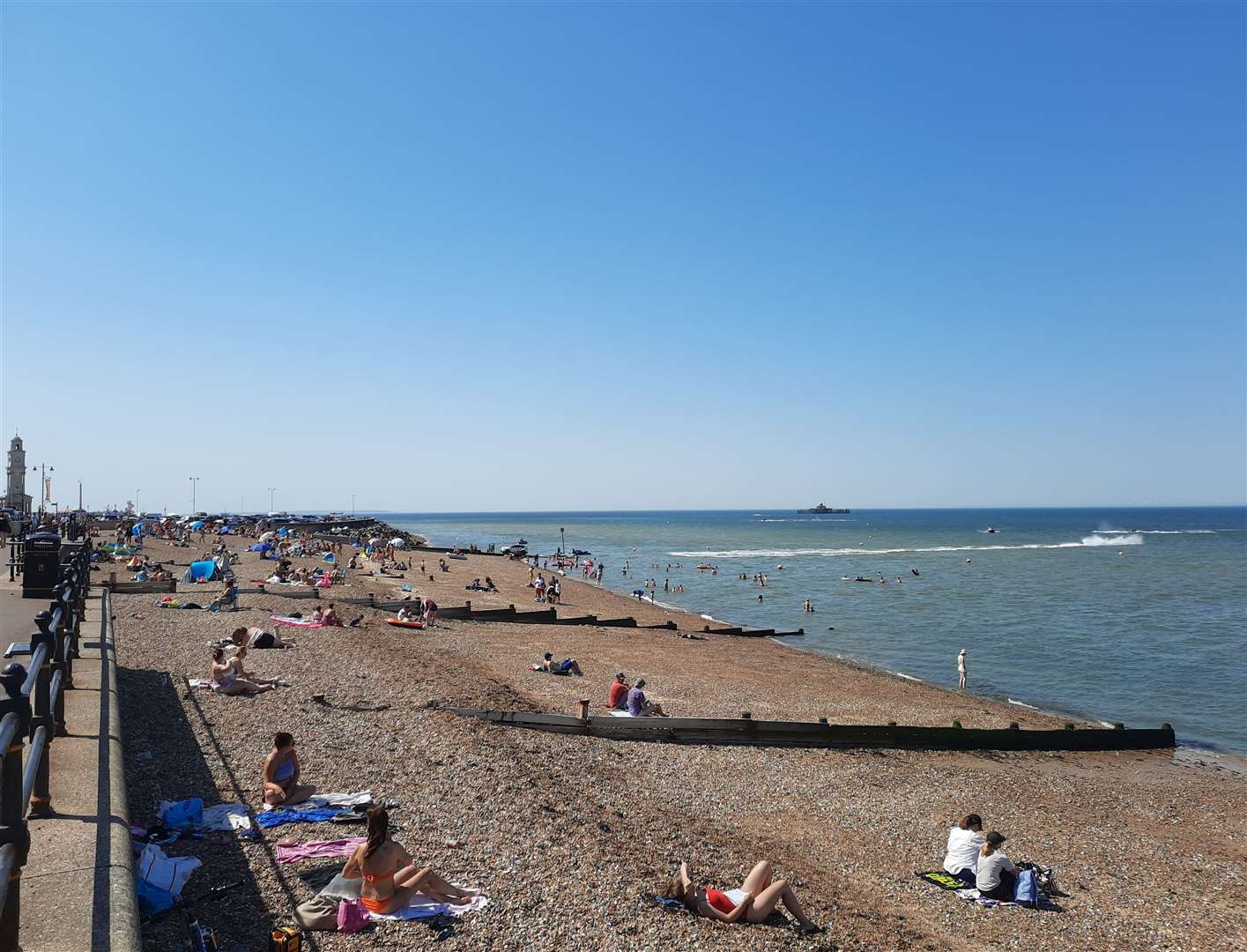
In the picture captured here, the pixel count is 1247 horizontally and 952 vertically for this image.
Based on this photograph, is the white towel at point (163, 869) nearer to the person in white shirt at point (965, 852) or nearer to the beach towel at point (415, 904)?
the beach towel at point (415, 904)

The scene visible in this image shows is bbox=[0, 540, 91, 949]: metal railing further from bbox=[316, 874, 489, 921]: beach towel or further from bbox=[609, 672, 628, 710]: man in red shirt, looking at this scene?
bbox=[609, 672, 628, 710]: man in red shirt

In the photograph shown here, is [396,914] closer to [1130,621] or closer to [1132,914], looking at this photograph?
[1132,914]

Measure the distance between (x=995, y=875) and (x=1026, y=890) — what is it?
16.5 inches

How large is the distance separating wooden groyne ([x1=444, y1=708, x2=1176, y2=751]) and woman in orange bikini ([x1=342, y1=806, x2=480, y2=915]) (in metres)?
7.07

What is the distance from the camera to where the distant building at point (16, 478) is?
54.0 m

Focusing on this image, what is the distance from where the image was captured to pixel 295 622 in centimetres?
2377

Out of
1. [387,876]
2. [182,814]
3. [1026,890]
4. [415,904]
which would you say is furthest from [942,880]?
[182,814]

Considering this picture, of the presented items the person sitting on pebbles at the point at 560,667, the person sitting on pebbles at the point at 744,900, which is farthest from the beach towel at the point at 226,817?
the person sitting on pebbles at the point at 560,667

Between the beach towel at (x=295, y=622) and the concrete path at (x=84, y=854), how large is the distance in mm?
14060

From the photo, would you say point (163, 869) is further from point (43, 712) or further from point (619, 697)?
point (619, 697)

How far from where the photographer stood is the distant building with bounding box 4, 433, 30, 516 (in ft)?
177

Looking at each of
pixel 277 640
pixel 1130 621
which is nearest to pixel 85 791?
pixel 277 640

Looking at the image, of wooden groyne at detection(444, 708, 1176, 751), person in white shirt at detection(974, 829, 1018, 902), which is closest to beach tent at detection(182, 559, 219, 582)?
wooden groyne at detection(444, 708, 1176, 751)

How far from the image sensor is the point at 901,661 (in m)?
31.0
